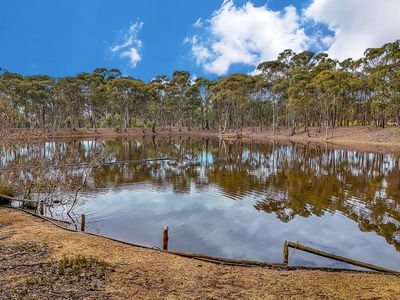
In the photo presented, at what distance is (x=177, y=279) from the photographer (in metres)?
8.68

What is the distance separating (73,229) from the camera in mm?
13477

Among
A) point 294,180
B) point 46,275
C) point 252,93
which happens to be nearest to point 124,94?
point 252,93

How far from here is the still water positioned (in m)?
12.8

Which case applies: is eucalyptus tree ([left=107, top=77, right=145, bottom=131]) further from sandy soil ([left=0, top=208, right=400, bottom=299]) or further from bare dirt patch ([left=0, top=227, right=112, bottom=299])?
bare dirt patch ([left=0, top=227, right=112, bottom=299])

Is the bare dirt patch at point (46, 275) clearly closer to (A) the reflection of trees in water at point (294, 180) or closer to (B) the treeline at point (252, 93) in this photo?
(A) the reflection of trees in water at point (294, 180)

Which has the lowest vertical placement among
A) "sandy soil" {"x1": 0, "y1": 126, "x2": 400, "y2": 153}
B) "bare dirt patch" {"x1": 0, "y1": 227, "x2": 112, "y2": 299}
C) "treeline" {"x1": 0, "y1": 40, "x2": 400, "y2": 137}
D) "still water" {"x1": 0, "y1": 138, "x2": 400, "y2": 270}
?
"still water" {"x1": 0, "y1": 138, "x2": 400, "y2": 270}

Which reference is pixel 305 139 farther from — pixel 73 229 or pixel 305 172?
pixel 73 229

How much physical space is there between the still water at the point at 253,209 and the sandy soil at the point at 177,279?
2029 millimetres

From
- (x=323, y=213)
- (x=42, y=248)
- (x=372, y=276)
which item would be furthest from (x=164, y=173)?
(x=372, y=276)

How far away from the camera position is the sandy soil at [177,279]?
25.6 feet

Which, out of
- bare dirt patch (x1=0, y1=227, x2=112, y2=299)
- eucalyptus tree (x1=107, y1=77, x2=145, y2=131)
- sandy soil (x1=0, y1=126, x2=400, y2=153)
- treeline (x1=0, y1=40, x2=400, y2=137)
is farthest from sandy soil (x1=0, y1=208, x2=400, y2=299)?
eucalyptus tree (x1=107, y1=77, x2=145, y2=131)

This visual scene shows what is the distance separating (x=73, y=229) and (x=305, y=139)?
6519cm

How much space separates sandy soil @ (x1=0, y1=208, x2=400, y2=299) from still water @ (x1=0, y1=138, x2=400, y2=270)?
6.66ft

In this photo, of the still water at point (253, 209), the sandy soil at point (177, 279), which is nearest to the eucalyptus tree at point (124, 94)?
the still water at point (253, 209)
